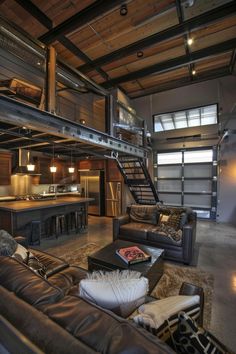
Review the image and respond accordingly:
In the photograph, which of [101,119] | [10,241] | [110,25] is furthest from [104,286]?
[101,119]

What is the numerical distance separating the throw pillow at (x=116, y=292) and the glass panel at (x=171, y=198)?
6.23 meters

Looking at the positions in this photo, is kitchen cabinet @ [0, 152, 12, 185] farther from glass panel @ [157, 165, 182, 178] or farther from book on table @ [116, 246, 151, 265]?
glass panel @ [157, 165, 182, 178]

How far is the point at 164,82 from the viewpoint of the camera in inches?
257

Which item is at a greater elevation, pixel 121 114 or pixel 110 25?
pixel 110 25

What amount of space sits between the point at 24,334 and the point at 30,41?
10.7 ft

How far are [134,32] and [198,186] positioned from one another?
5.08 metres

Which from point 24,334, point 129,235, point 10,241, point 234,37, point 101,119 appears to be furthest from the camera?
point 101,119

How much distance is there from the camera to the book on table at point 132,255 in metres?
2.32

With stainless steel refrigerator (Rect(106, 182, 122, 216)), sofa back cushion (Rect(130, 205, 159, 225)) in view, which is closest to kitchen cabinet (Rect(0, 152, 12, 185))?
stainless steel refrigerator (Rect(106, 182, 122, 216))

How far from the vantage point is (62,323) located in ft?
2.54

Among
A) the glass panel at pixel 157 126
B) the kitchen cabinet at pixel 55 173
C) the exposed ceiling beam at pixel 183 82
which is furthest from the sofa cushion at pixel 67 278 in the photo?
the exposed ceiling beam at pixel 183 82

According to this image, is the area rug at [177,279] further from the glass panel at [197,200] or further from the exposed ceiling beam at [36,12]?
the exposed ceiling beam at [36,12]

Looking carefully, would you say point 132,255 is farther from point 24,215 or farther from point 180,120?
point 180,120

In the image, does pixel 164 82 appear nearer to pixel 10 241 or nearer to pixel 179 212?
pixel 179 212
